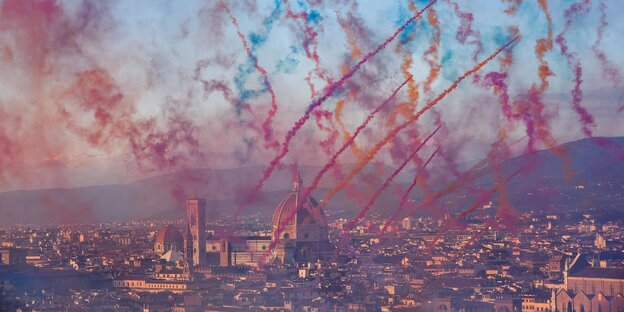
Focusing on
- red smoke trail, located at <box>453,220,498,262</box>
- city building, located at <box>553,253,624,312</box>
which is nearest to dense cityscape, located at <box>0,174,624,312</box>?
city building, located at <box>553,253,624,312</box>

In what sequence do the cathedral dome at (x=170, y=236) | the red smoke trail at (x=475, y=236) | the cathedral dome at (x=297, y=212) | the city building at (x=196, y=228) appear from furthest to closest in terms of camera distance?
the cathedral dome at (x=170, y=236) < the cathedral dome at (x=297, y=212) < the red smoke trail at (x=475, y=236) < the city building at (x=196, y=228)

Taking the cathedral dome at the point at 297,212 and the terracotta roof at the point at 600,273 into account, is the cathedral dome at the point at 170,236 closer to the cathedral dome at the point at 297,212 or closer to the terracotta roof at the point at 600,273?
the cathedral dome at the point at 297,212

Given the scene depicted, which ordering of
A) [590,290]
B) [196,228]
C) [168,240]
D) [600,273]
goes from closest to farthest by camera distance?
[590,290] → [600,273] → [196,228] → [168,240]

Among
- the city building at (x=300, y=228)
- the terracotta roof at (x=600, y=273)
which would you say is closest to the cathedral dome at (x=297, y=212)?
the city building at (x=300, y=228)

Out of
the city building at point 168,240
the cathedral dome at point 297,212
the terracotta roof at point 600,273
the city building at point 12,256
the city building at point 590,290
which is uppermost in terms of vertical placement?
the cathedral dome at point 297,212

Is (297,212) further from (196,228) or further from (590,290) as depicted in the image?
(590,290)

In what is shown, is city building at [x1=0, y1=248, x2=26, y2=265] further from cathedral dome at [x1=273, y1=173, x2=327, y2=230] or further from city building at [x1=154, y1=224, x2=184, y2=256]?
cathedral dome at [x1=273, y1=173, x2=327, y2=230]

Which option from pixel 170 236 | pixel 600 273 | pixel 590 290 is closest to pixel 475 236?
pixel 170 236

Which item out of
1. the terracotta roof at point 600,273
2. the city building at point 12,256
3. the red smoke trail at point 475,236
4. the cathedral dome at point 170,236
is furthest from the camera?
the cathedral dome at point 170,236
